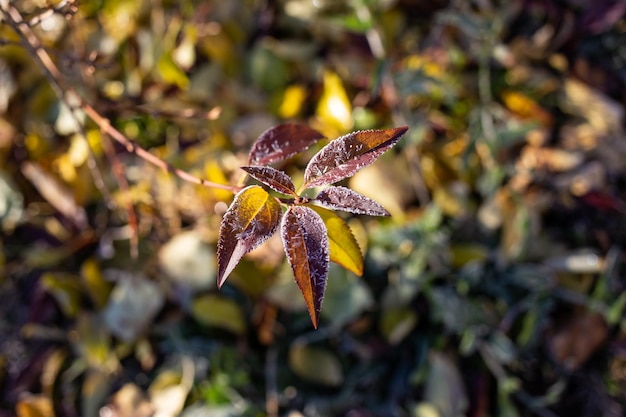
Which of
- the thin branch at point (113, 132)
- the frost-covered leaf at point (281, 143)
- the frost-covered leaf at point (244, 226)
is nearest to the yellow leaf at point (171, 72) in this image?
the thin branch at point (113, 132)

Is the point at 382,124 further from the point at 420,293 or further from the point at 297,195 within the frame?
the point at 297,195

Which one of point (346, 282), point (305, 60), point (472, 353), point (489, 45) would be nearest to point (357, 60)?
point (305, 60)

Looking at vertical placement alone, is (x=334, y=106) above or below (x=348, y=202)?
below

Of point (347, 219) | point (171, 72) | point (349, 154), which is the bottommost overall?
point (347, 219)

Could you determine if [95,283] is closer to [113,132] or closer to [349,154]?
[113,132]

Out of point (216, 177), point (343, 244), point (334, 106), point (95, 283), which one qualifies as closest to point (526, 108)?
point (334, 106)

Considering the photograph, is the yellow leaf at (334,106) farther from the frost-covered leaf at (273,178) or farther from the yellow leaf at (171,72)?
the frost-covered leaf at (273,178)

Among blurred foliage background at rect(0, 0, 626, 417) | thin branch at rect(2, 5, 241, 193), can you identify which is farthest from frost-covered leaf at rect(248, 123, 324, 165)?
blurred foliage background at rect(0, 0, 626, 417)

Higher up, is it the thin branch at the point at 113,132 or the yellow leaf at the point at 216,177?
the thin branch at the point at 113,132
